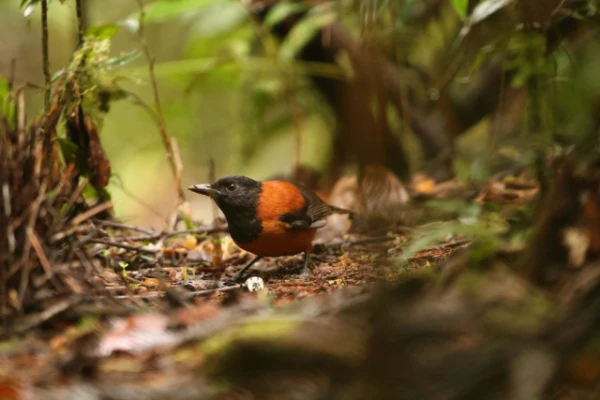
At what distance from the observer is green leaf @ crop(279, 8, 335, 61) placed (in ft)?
19.7

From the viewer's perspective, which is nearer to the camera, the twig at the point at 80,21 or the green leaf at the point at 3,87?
the green leaf at the point at 3,87

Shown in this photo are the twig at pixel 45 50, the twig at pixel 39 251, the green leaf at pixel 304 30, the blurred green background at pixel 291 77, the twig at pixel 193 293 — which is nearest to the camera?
the twig at pixel 39 251

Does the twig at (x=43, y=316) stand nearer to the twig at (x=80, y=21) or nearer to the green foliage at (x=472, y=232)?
the green foliage at (x=472, y=232)

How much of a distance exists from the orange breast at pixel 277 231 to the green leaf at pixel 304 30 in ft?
7.08

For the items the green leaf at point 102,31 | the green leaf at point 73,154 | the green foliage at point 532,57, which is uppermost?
the green leaf at point 102,31

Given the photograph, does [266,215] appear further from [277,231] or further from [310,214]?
[310,214]

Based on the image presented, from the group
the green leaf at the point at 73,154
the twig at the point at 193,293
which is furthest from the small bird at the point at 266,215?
the green leaf at the point at 73,154

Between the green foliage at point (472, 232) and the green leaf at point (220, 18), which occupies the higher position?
the green leaf at point (220, 18)

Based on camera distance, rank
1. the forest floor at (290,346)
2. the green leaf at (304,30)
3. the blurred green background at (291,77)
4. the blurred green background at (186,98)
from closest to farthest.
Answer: the forest floor at (290,346) → the blurred green background at (291,77) → the green leaf at (304,30) → the blurred green background at (186,98)

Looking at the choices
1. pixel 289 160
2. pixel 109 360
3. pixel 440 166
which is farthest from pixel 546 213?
pixel 289 160

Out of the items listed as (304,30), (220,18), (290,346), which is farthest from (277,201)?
(220,18)

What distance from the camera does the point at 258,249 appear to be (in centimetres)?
412

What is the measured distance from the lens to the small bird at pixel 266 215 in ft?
13.5

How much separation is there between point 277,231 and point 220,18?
299 cm
